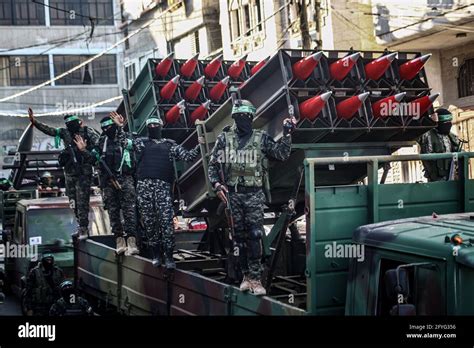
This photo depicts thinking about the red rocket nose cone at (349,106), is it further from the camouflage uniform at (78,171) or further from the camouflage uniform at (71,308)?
the camouflage uniform at (78,171)

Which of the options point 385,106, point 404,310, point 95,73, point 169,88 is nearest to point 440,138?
point 385,106

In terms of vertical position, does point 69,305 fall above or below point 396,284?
below

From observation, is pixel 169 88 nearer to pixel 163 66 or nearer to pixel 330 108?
pixel 163 66

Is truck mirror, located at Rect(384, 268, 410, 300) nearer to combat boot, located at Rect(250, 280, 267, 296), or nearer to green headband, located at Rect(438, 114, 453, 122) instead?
combat boot, located at Rect(250, 280, 267, 296)

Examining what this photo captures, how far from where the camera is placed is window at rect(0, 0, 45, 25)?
2062cm

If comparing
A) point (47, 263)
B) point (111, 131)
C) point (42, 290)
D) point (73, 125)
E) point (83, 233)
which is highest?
point (73, 125)

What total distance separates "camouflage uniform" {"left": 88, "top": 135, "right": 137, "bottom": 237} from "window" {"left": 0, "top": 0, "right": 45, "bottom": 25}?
43.3ft

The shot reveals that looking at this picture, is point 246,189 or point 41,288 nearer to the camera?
point 246,189

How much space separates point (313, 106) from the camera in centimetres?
643

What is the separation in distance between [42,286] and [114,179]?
1668 millimetres

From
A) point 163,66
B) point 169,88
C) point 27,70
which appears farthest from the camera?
point 27,70

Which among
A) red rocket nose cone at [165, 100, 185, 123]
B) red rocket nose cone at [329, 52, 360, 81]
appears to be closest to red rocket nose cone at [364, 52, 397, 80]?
red rocket nose cone at [329, 52, 360, 81]

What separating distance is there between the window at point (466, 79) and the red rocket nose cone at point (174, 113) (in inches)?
373

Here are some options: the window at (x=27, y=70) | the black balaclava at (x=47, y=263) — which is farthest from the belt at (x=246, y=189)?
the window at (x=27, y=70)
